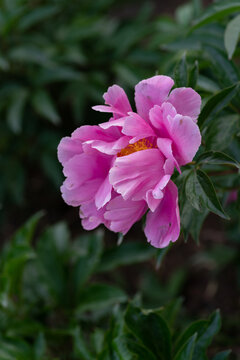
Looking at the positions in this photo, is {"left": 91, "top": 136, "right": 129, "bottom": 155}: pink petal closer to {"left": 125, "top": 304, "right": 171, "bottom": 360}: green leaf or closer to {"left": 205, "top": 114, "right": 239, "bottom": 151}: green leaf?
{"left": 205, "top": 114, "right": 239, "bottom": 151}: green leaf

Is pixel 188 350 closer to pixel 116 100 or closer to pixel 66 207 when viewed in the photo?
pixel 116 100

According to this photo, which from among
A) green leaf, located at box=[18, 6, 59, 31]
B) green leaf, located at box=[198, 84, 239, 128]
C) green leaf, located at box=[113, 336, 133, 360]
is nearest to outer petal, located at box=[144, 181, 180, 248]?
green leaf, located at box=[198, 84, 239, 128]

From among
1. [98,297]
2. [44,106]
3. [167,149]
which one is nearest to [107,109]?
[167,149]

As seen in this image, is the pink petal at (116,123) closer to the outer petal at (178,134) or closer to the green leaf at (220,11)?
the outer petal at (178,134)

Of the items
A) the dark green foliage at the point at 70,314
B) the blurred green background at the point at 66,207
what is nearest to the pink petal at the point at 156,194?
the dark green foliage at the point at 70,314

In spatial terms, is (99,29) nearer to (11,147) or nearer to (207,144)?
(11,147)
